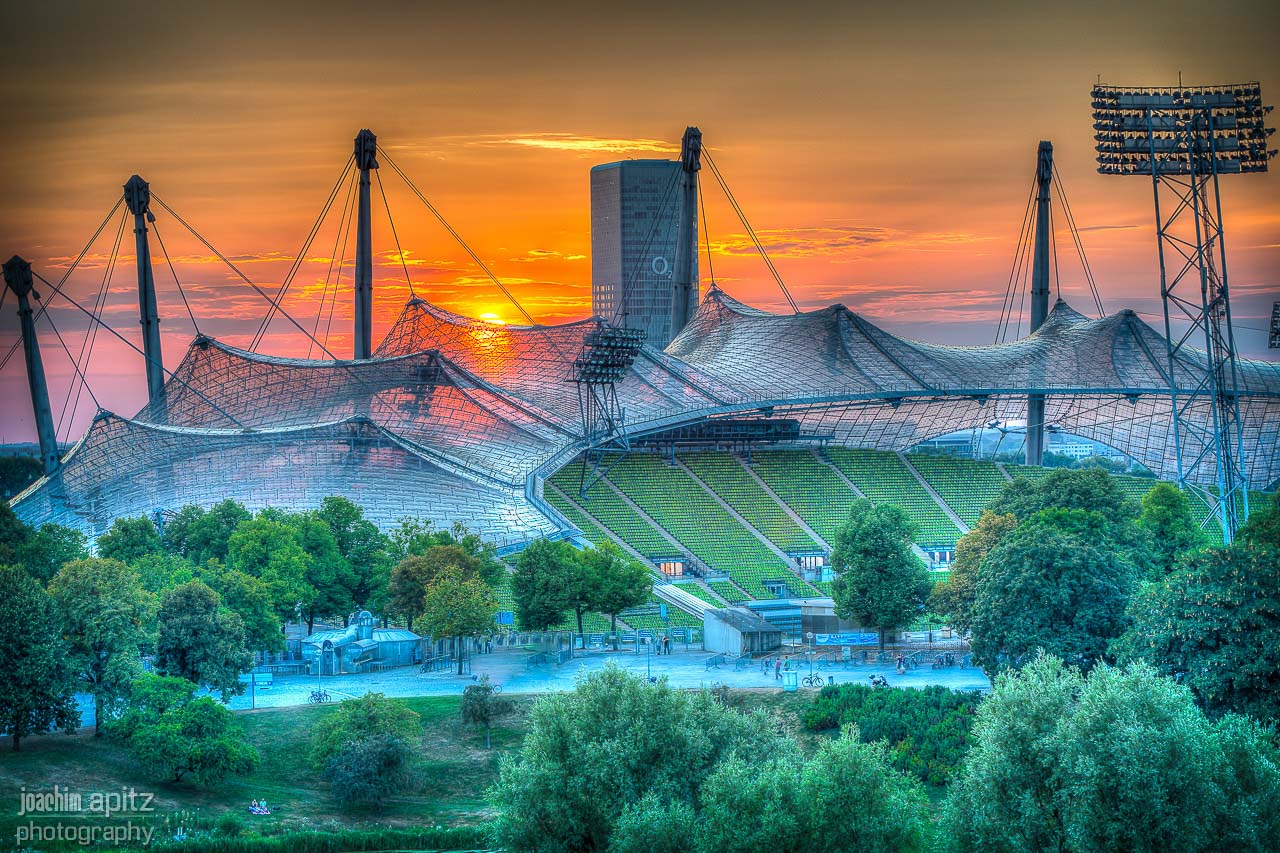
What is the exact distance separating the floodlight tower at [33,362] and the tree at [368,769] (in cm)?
3894

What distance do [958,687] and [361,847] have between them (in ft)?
65.8

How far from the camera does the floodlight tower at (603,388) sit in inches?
3105

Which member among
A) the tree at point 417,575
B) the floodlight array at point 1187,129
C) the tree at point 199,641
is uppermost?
the floodlight array at point 1187,129

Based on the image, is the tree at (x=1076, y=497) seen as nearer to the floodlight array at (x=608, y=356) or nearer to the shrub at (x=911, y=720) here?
the shrub at (x=911, y=720)

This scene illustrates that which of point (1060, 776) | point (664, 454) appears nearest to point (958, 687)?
point (1060, 776)

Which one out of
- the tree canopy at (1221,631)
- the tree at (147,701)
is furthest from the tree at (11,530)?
the tree canopy at (1221,631)

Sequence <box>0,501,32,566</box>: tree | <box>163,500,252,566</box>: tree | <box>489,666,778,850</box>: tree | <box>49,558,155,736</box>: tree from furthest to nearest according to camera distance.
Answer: <box>163,500,252,566</box>: tree, <box>0,501,32,566</box>: tree, <box>49,558,155,736</box>: tree, <box>489,666,778,850</box>: tree

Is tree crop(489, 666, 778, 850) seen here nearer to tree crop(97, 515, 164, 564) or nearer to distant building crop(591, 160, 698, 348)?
tree crop(97, 515, 164, 564)

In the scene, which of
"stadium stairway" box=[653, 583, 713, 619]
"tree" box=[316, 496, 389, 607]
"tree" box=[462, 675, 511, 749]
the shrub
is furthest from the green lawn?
"stadium stairway" box=[653, 583, 713, 619]

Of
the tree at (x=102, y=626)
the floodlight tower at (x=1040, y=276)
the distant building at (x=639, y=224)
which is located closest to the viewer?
the tree at (x=102, y=626)

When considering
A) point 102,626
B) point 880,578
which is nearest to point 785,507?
point 880,578

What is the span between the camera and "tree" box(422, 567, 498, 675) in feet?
183

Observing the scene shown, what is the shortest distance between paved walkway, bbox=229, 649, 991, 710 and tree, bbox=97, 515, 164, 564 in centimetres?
1041

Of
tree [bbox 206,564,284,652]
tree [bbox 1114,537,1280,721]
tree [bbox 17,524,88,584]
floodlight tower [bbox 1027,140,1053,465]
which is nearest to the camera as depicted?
tree [bbox 1114,537,1280,721]
